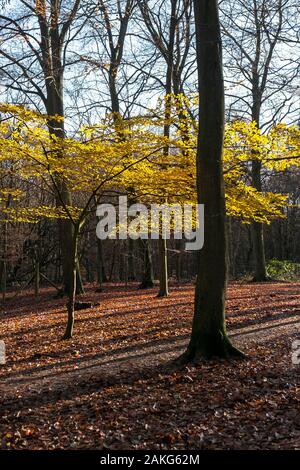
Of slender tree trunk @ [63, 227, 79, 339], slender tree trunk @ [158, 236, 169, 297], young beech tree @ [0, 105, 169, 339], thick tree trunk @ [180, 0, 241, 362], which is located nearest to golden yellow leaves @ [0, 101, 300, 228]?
young beech tree @ [0, 105, 169, 339]

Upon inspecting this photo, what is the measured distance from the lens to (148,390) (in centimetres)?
584

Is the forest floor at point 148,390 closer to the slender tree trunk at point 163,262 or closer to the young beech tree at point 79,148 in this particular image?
the young beech tree at point 79,148

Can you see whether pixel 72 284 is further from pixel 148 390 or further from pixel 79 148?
pixel 148 390

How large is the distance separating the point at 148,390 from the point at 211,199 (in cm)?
289

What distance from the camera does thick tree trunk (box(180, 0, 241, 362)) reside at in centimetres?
679

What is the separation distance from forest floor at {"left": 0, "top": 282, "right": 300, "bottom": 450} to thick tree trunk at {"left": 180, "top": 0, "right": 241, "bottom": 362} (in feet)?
1.39

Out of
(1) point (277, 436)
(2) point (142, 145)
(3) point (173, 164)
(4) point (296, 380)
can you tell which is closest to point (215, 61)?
(2) point (142, 145)

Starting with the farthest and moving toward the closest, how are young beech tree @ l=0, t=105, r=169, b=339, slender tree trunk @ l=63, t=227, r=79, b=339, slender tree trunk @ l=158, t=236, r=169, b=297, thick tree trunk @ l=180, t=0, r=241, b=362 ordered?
slender tree trunk @ l=158, t=236, r=169, b=297 → slender tree trunk @ l=63, t=227, r=79, b=339 → young beech tree @ l=0, t=105, r=169, b=339 → thick tree trunk @ l=180, t=0, r=241, b=362

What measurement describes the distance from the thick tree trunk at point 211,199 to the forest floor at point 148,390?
42 cm

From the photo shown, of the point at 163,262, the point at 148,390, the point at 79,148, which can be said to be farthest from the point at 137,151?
the point at 163,262

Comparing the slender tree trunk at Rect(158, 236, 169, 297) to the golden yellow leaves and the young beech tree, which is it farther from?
the young beech tree

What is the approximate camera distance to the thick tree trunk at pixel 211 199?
22.3 feet

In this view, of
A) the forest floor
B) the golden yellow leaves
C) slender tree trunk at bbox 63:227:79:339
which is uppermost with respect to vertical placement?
the golden yellow leaves
